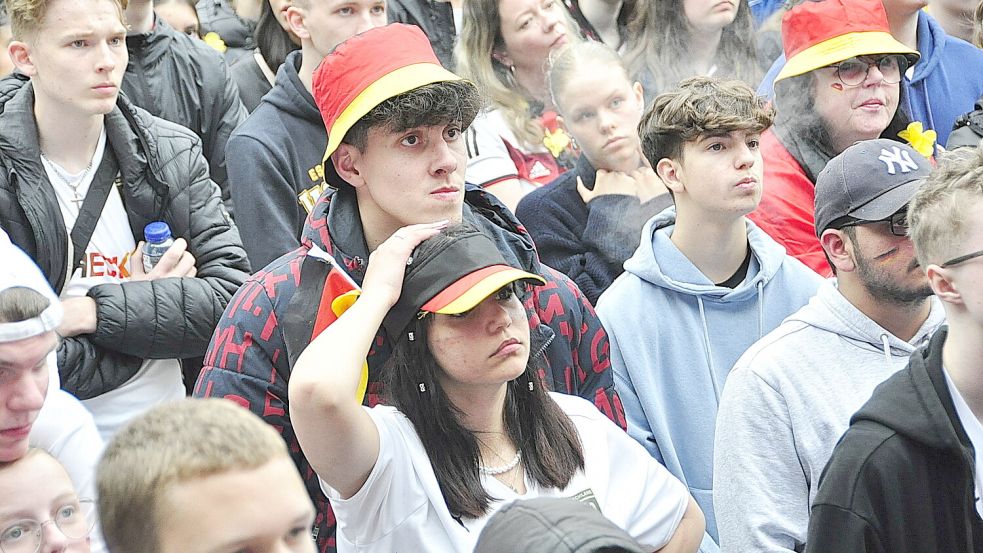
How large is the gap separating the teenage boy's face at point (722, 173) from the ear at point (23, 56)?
1964 mm

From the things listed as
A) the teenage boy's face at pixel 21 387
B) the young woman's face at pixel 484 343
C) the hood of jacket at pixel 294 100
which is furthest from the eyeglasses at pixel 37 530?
the hood of jacket at pixel 294 100

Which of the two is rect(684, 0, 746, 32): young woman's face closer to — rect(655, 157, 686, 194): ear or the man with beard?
rect(655, 157, 686, 194): ear

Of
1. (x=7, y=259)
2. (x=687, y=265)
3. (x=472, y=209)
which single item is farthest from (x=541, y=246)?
(x=7, y=259)

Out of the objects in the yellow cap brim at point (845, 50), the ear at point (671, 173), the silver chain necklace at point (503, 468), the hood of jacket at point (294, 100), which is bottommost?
the silver chain necklace at point (503, 468)

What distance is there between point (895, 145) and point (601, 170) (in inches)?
51.5

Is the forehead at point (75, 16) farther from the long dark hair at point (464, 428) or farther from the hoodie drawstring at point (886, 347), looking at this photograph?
the hoodie drawstring at point (886, 347)

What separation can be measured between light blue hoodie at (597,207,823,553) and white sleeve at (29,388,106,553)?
1.51 meters

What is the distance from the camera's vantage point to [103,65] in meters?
3.93

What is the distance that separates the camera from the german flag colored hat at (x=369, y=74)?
322 cm

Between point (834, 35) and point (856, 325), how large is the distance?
1.63 meters

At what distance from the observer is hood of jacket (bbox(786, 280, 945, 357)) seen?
333 centimetres

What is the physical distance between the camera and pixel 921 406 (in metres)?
2.73

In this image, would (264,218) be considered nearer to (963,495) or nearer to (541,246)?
→ (541,246)

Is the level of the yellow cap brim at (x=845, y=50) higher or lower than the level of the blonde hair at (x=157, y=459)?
higher
